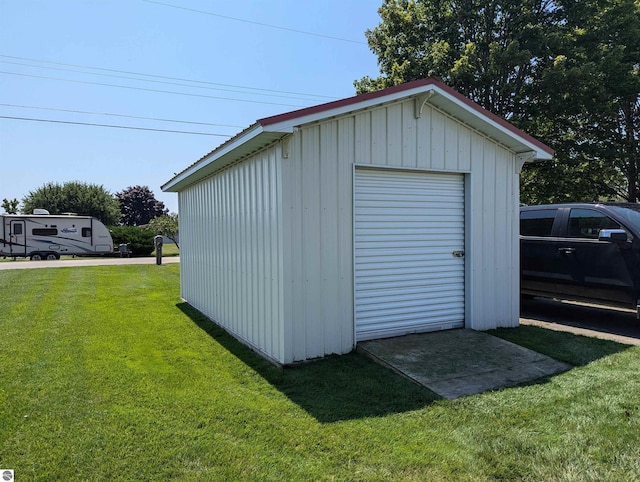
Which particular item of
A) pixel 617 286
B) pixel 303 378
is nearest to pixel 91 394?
pixel 303 378

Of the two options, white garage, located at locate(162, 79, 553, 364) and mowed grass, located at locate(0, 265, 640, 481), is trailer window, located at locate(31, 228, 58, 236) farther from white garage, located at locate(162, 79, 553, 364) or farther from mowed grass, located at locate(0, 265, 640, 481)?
white garage, located at locate(162, 79, 553, 364)

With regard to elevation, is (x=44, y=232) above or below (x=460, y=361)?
above

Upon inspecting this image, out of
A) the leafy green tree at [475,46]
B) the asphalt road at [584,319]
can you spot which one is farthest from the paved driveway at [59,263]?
the asphalt road at [584,319]

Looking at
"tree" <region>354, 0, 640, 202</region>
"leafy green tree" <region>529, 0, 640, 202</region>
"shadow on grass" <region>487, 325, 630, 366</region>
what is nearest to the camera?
"shadow on grass" <region>487, 325, 630, 366</region>

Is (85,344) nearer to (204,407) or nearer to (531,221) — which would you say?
(204,407)

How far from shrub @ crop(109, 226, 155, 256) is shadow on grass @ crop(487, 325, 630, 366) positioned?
2541 centimetres

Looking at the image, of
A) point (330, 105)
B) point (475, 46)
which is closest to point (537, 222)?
point (330, 105)

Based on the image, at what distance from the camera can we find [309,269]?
456 centimetres

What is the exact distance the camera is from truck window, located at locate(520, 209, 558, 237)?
22.8 feet

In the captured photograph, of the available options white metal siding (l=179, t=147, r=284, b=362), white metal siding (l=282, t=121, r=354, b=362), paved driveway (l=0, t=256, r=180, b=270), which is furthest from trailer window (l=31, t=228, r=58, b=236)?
white metal siding (l=282, t=121, r=354, b=362)

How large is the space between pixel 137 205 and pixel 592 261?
52.4 metres

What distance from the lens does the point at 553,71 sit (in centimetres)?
1219

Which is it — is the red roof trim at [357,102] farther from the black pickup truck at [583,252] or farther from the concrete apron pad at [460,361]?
the concrete apron pad at [460,361]

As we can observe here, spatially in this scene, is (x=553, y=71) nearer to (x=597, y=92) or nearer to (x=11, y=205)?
(x=597, y=92)
